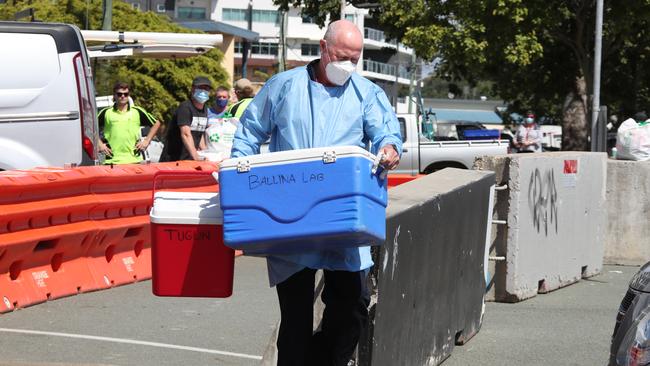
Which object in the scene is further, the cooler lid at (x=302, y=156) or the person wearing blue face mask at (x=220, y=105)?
the person wearing blue face mask at (x=220, y=105)

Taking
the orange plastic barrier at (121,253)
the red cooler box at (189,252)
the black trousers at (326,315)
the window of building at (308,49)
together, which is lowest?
the orange plastic barrier at (121,253)

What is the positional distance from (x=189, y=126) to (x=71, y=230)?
444cm

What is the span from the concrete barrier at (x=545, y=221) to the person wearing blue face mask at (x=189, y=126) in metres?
4.36

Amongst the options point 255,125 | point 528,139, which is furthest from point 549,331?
point 528,139

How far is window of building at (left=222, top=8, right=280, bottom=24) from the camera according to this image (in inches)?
4269

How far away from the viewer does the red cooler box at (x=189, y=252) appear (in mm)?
5281

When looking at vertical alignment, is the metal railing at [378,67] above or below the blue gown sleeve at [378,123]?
above

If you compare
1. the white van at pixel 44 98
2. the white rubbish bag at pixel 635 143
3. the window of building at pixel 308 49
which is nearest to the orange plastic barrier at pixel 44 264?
the white van at pixel 44 98

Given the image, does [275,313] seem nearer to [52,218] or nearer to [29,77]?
[52,218]

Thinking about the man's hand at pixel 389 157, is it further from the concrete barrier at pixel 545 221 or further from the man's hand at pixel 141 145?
the man's hand at pixel 141 145

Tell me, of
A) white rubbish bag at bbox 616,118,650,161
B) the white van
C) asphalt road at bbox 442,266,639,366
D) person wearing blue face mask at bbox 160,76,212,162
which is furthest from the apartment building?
asphalt road at bbox 442,266,639,366

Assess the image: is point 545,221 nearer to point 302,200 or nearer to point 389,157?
point 389,157

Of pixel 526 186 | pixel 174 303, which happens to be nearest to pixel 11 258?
pixel 174 303

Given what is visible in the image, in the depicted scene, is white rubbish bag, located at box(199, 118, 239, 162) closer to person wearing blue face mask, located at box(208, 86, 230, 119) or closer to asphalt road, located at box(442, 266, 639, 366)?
person wearing blue face mask, located at box(208, 86, 230, 119)
